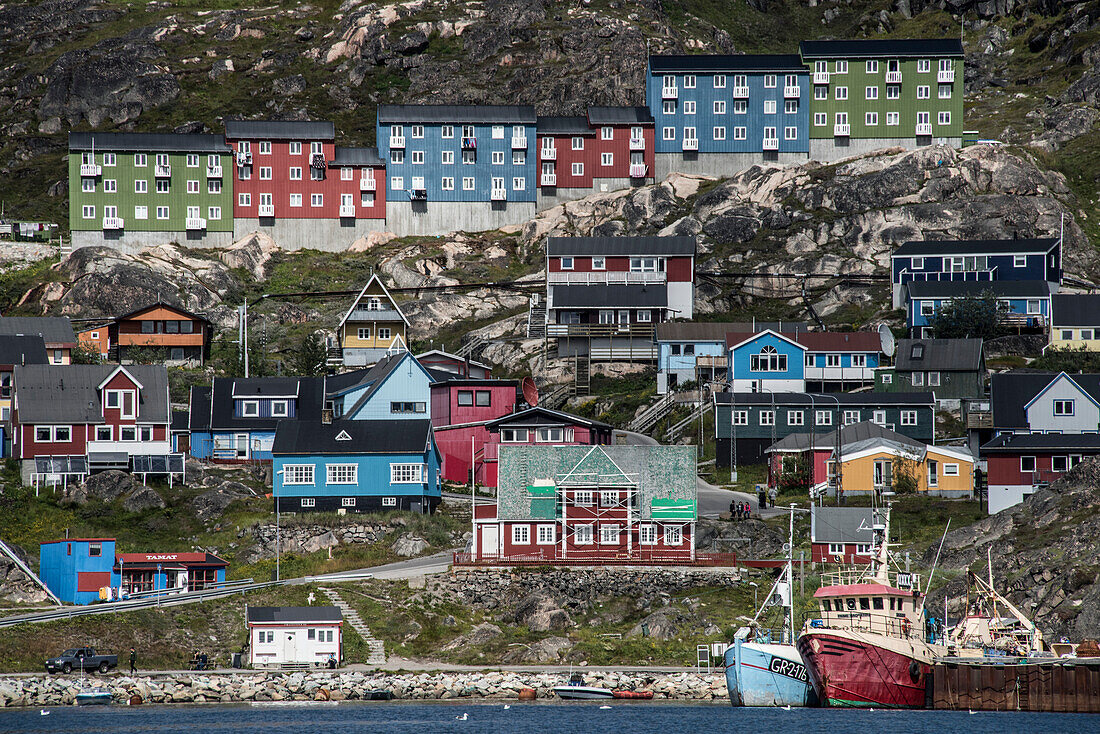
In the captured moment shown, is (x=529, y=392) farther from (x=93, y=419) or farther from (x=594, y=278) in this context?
(x=93, y=419)

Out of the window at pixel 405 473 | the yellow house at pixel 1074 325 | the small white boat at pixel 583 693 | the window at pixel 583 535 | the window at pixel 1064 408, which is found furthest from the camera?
the yellow house at pixel 1074 325

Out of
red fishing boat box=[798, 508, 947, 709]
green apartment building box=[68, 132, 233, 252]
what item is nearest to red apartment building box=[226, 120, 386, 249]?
green apartment building box=[68, 132, 233, 252]

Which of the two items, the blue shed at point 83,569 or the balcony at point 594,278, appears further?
the balcony at point 594,278

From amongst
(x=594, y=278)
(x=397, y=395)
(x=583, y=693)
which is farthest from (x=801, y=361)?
(x=583, y=693)

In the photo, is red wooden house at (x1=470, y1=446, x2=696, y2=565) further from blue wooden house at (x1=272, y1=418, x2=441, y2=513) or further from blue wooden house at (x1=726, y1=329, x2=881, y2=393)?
blue wooden house at (x1=726, y1=329, x2=881, y2=393)

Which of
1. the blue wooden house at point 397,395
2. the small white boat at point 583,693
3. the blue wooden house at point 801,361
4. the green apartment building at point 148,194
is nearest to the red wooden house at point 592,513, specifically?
the small white boat at point 583,693

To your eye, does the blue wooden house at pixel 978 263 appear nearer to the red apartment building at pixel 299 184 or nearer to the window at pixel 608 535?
the red apartment building at pixel 299 184
